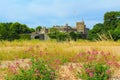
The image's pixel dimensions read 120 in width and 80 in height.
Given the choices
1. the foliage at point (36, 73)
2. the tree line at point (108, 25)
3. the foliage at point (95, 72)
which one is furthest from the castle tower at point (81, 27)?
the foliage at point (36, 73)

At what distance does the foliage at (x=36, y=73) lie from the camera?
20.8 feet

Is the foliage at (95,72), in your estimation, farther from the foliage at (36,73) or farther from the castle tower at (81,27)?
the castle tower at (81,27)

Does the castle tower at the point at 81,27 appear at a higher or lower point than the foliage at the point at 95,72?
higher

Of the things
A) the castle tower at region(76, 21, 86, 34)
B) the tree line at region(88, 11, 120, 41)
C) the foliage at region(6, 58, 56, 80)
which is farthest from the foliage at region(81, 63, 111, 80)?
the castle tower at region(76, 21, 86, 34)

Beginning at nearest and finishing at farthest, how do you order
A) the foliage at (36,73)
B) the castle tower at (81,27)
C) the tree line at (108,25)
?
the foliage at (36,73)
the tree line at (108,25)
the castle tower at (81,27)

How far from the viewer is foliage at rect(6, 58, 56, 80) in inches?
250

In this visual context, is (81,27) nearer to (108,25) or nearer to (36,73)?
(108,25)

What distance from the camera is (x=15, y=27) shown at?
3506 inches

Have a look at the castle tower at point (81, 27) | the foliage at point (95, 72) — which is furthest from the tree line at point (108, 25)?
the foliage at point (95, 72)

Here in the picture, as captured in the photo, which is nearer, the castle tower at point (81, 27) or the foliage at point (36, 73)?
the foliage at point (36, 73)

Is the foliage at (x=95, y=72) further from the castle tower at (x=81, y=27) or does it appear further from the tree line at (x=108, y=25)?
the castle tower at (x=81, y=27)

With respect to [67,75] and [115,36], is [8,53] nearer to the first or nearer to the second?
[67,75]

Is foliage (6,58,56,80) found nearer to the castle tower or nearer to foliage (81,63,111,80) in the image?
foliage (81,63,111,80)

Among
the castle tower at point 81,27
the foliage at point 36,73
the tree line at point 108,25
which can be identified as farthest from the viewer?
the castle tower at point 81,27
